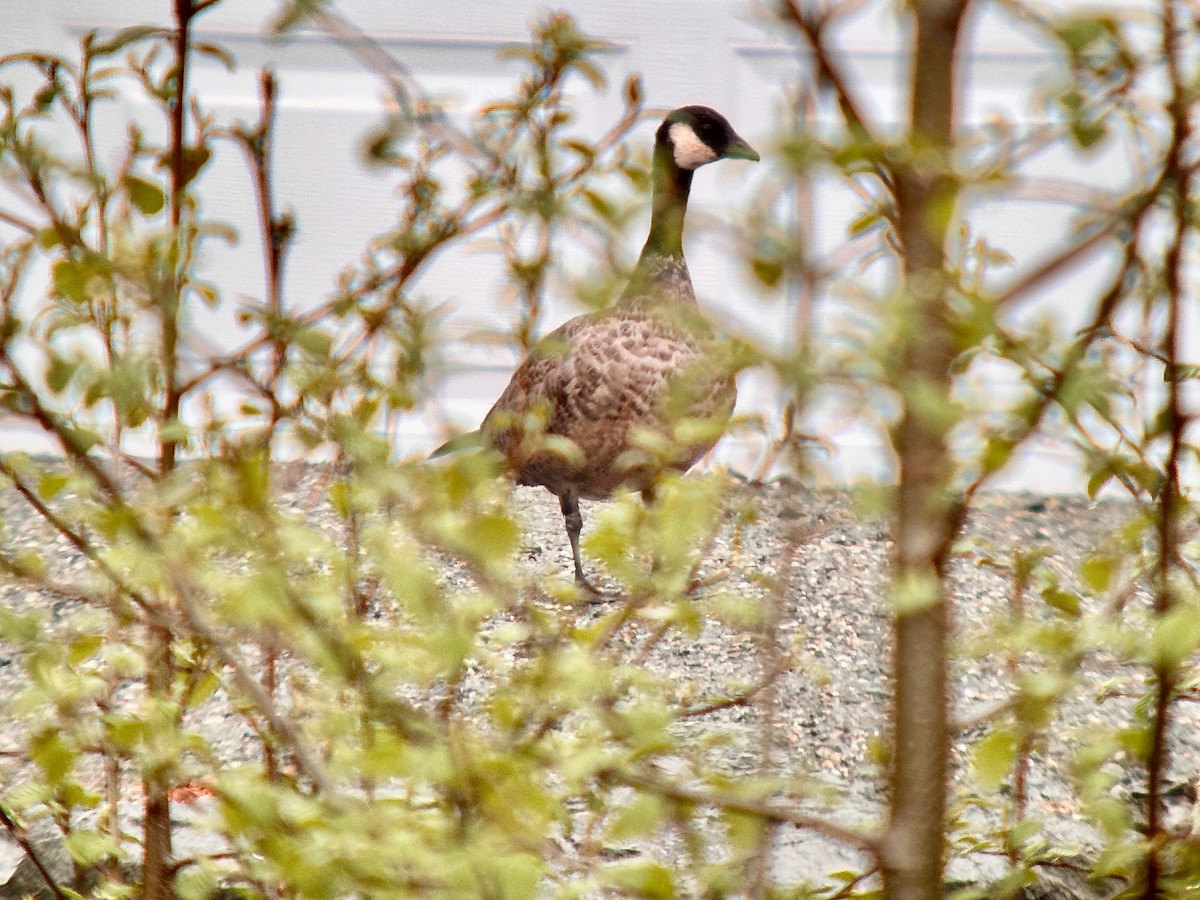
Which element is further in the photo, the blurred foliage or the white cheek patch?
the white cheek patch

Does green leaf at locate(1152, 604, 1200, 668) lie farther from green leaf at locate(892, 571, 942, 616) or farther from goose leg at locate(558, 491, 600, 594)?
goose leg at locate(558, 491, 600, 594)

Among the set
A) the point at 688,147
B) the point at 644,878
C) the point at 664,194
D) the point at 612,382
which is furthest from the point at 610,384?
the point at 644,878

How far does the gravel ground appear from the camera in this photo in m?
1.56

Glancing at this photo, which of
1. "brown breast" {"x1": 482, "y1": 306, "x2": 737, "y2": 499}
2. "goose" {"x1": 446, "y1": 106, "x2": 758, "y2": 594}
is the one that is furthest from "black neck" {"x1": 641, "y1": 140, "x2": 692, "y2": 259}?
"brown breast" {"x1": 482, "y1": 306, "x2": 737, "y2": 499}

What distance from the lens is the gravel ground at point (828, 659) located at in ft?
5.12

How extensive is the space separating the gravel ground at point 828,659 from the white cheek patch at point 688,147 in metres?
0.60

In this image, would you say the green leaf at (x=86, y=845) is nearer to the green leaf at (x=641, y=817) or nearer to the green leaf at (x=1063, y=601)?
the green leaf at (x=641, y=817)

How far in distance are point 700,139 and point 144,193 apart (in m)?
1.64

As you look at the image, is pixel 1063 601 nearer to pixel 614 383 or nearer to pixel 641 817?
pixel 641 817

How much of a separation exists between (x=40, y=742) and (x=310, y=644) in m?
0.25

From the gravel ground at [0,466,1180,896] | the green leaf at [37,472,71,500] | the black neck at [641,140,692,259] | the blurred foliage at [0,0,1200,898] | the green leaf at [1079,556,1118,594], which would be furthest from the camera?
the black neck at [641,140,692,259]

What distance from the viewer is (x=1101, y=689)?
98cm

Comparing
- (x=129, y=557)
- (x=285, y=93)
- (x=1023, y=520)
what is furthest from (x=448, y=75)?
(x=129, y=557)

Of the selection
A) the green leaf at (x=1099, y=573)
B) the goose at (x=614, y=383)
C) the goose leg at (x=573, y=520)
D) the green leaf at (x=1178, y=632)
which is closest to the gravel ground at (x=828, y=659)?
the goose leg at (x=573, y=520)
